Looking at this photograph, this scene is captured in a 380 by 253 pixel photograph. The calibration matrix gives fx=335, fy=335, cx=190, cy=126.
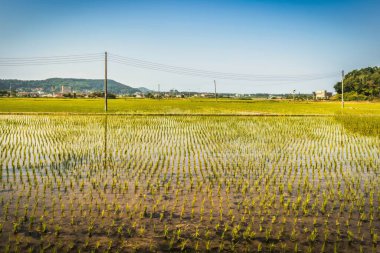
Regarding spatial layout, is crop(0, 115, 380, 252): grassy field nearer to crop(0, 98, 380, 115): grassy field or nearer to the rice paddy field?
the rice paddy field

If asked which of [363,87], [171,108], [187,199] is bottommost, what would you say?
[187,199]

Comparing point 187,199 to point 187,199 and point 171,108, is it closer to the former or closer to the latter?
point 187,199

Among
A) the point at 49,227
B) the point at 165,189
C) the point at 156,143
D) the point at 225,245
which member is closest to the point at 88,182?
the point at 165,189

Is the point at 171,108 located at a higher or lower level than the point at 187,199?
higher

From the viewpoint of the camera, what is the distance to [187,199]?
585cm

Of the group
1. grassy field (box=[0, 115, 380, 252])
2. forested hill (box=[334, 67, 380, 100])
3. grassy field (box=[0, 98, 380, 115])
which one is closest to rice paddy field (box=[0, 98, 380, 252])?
grassy field (box=[0, 115, 380, 252])

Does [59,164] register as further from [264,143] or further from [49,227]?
[264,143]

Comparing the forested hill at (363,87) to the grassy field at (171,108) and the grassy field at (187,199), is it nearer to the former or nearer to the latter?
the grassy field at (171,108)

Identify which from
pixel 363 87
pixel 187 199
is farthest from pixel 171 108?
pixel 363 87

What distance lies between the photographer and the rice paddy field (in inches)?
165

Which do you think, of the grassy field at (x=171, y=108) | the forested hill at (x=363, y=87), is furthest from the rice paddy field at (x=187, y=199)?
the forested hill at (x=363, y=87)

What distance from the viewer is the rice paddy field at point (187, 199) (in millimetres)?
4195

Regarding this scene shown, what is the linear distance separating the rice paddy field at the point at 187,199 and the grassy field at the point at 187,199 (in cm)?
2

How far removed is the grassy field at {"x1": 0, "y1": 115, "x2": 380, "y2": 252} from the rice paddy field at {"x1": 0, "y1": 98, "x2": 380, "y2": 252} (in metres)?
0.02
